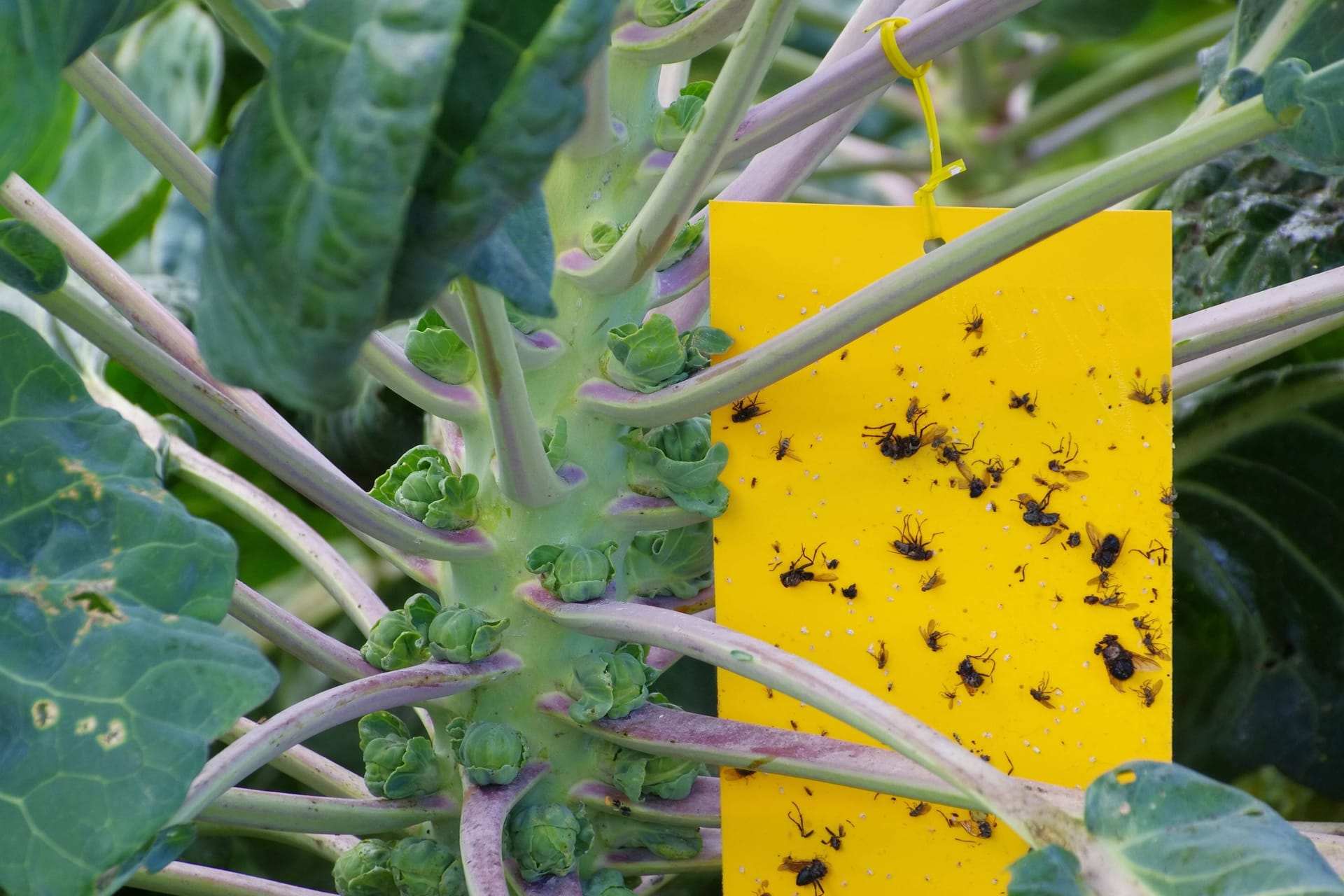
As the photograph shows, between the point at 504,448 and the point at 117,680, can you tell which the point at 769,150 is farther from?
the point at 117,680

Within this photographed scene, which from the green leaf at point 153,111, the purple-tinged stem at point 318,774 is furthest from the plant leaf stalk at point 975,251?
the green leaf at point 153,111

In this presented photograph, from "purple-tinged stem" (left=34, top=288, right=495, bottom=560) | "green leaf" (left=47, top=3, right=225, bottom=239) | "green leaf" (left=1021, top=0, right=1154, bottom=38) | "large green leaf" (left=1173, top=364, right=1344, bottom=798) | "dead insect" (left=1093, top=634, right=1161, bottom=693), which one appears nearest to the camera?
"purple-tinged stem" (left=34, top=288, right=495, bottom=560)

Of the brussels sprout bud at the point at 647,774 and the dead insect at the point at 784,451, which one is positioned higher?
the dead insect at the point at 784,451

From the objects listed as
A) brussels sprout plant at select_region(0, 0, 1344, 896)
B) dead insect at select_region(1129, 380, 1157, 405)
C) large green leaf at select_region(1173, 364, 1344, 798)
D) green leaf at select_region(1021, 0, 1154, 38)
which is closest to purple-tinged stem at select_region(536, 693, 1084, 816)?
brussels sprout plant at select_region(0, 0, 1344, 896)

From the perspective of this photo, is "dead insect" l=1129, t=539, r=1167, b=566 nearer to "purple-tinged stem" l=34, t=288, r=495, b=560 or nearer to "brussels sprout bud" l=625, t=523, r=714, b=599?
"brussels sprout bud" l=625, t=523, r=714, b=599

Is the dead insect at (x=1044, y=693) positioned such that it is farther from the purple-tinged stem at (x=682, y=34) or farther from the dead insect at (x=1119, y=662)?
the purple-tinged stem at (x=682, y=34)

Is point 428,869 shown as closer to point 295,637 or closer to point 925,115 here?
point 295,637
